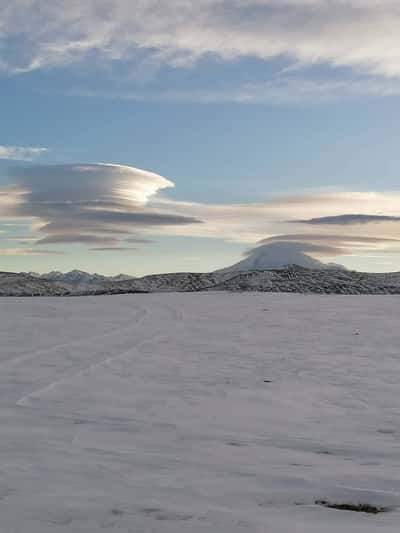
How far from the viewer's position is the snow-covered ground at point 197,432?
446cm

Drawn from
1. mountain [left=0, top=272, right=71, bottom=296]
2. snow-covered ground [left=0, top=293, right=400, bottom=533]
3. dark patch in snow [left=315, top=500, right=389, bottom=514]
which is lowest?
dark patch in snow [left=315, top=500, right=389, bottom=514]

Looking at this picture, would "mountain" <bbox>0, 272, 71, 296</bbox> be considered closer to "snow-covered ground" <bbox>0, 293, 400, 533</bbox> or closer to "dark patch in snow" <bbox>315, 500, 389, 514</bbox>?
"snow-covered ground" <bbox>0, 293, 400, 533</bbox>

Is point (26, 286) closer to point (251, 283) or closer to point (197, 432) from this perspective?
point (251, 283)

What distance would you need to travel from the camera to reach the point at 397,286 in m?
43.8

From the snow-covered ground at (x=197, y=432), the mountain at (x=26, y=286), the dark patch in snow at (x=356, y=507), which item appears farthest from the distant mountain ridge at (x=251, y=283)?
the dark patch in snow at (x=356, y=507)

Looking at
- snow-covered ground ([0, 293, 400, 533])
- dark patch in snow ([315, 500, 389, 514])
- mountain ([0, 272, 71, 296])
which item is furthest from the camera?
mountain ([0, 272, 71, 296])

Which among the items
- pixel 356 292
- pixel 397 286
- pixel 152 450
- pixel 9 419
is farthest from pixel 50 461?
pixel 397 286

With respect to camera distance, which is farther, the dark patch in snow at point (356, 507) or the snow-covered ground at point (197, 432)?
the dark patch in snow at point (356, 507)

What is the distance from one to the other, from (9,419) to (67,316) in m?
15.3

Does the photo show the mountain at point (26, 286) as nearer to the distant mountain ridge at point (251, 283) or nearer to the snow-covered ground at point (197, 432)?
the distant mountain ridge at point (251, 283)

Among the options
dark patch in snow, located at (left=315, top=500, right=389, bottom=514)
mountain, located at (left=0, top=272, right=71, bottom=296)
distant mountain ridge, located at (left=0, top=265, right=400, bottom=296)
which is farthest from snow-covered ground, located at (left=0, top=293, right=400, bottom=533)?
mountain, located at (left=0, top=272, right=71, bottom=296)

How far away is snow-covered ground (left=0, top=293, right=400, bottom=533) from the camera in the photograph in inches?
175

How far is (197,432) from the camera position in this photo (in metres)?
6.93

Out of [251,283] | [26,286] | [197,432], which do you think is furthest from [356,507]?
[26,286]
